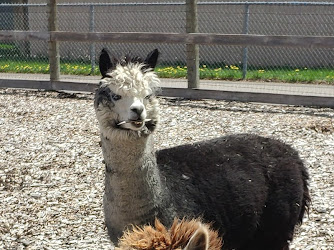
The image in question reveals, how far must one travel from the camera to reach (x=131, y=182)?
13.9 ft

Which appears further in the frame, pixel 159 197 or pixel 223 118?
pixel 223 118

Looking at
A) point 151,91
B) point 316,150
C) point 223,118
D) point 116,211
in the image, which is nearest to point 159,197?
point 116,211

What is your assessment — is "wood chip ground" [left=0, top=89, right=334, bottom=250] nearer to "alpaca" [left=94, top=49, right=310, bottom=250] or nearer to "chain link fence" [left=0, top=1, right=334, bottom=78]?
"alpaca" [left=94, top=49, right=310, bottom=250]

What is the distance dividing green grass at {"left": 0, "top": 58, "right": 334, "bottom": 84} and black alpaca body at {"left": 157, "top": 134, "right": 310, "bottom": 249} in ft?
30.3

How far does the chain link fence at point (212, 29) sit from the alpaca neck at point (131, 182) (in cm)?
1067

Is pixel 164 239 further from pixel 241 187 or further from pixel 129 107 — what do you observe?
pixel 241 187

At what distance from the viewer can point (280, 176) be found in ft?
15.3

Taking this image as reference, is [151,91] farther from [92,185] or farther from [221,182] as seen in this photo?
[92,185]

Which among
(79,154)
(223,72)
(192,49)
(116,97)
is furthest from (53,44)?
(116,97)

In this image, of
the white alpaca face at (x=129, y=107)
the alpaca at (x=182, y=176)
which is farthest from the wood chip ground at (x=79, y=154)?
the white alpaca face at (x=129, y=107)

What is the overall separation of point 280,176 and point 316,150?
10.1 ft

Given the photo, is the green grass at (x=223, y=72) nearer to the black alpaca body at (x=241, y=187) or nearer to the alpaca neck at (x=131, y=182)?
the black alpaca body at (x=241, y=187)

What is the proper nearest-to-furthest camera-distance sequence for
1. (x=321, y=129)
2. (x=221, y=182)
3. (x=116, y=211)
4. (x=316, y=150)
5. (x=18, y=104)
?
(x=116, y=211) < (x=221, y=182) < (x=316, y=150) < (x=321, y=129) < (x=18, y=104)

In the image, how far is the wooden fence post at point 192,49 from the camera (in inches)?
417
